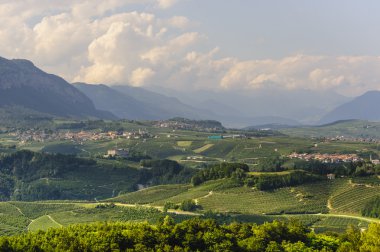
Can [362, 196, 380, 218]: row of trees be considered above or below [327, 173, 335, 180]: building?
below

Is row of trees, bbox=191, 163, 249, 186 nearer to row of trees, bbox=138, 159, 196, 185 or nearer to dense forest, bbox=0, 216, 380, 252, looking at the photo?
row of trees, bbox=138, 159, 196, 185

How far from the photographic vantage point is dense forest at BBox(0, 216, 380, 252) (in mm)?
61656

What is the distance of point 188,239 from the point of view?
66.1 m

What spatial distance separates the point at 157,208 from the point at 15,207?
3903cm

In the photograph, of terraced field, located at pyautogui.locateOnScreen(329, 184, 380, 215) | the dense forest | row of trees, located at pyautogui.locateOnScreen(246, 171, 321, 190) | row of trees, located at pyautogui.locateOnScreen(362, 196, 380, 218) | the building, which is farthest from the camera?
the building

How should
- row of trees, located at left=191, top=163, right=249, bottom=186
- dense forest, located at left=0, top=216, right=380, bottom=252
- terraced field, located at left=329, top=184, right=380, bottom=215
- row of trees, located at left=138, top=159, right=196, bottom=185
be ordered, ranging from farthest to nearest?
row of trees, located at left=138, top=159, right=196, bottom=185
row of trees, located at left=191, top=163, right=249, bottom=186
terraced field, located at left=329, top=184, right=380, bottom=215
dense forest, located at left=0, top=216, right=380, bottom=252

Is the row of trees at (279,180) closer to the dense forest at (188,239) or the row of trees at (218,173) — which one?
the row of trees at (218,173)

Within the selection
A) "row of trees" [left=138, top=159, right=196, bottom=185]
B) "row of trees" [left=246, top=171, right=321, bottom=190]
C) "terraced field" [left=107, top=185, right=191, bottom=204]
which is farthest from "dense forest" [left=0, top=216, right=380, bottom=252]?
"row of trees" [left=138, top=159, right=196, bottom=185]

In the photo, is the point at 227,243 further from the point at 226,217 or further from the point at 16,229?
the point at 16,229

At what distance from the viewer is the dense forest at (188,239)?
61.7 m

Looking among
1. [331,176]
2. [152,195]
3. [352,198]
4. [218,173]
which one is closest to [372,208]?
[352,198]

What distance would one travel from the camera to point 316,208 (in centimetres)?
11794

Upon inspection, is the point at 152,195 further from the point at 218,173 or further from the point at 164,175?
the point at 164,175

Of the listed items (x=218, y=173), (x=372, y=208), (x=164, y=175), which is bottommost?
(x=164, y=175)
